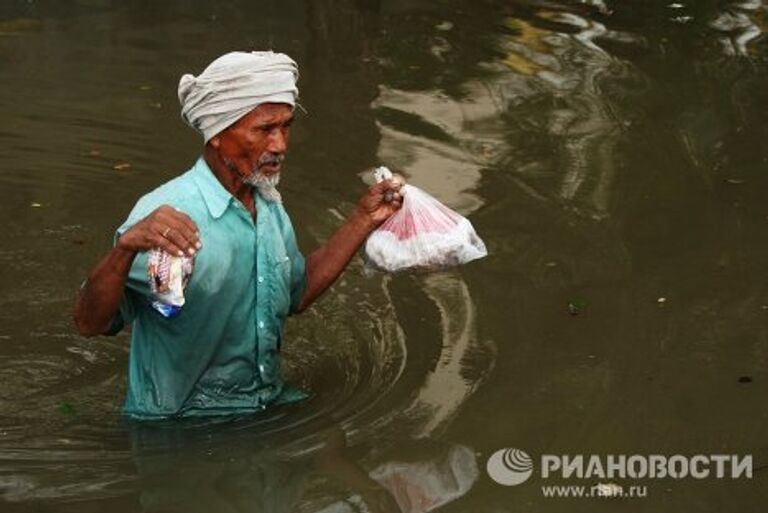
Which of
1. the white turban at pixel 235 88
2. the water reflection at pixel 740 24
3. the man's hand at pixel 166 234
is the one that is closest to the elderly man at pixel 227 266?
the white turban at pixel 235 88

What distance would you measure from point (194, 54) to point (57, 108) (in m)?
1.24

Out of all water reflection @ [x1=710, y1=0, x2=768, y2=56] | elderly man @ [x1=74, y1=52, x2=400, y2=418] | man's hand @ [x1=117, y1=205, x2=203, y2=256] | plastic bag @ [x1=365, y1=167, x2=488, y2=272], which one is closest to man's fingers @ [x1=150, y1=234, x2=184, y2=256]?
man's hand @ [x1=117, y1=205, x2=203, y2=256]

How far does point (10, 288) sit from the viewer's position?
7086mm

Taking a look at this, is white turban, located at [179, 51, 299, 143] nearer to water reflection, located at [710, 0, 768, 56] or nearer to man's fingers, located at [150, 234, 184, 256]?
man's fingers, located at [150, 234, 184, 256]

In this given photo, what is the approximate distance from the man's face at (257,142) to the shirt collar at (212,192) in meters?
0.07

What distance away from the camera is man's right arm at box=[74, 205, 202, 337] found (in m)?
4.52

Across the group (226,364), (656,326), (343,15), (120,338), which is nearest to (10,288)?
(120,338)

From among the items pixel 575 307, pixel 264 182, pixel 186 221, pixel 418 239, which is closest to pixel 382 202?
pixel 418 239

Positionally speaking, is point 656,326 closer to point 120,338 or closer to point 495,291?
point 495,291

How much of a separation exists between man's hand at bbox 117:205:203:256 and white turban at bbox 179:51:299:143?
0.51 meters

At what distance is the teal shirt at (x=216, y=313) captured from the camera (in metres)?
5.02

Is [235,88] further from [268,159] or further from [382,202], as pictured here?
[382,202]

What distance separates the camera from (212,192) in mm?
5051

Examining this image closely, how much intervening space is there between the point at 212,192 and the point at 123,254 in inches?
20.2
